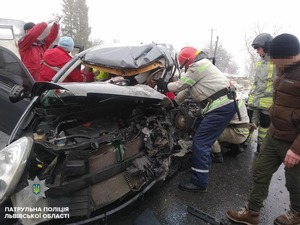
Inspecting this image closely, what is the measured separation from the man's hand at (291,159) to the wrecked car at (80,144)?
42.6 inches

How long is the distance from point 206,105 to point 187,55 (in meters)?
0.67

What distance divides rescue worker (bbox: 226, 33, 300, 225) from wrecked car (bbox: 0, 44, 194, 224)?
910mm

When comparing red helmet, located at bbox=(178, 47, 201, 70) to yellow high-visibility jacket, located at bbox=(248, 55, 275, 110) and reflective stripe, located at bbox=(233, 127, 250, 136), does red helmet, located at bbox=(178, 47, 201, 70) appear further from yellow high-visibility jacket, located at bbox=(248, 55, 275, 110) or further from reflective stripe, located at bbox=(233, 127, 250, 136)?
yellow high-visibility jacket, located at bbox=(248, 55, 275, 110)

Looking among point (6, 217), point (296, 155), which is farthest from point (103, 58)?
point (296, 155)

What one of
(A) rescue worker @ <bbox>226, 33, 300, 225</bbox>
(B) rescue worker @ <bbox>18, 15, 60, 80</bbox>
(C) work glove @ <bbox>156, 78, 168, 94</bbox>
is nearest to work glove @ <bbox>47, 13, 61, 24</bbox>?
(B) rescue worker @ <bbox>18, 15, 60, 80</bbox>

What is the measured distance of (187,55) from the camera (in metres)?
3.04

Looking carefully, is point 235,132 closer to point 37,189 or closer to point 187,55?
point 187,55

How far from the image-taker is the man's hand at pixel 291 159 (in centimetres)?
193

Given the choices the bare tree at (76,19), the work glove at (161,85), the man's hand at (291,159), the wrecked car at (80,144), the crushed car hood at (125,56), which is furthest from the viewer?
A: the bare tree at (76,19)

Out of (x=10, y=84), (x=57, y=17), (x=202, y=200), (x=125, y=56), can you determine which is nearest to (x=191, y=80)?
(x=125, y=56)

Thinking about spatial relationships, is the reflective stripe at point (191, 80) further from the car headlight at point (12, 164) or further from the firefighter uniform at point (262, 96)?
the car headlight at point (12, 164)


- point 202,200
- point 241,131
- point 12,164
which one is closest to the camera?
point 12,164

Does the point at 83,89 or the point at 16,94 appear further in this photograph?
the point at 16,94

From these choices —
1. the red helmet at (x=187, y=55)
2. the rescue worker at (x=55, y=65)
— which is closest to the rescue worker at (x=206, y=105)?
the red helmet at (x=187, y=55)
